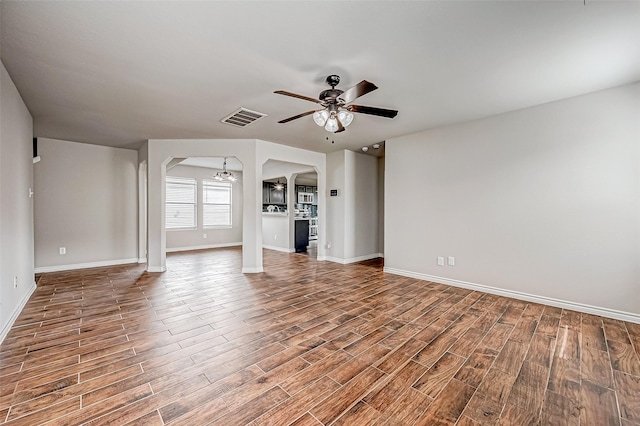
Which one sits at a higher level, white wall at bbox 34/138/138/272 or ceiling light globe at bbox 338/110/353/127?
ceiling light globe at bbox 338/110/353/127

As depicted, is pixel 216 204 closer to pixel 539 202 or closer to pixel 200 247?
pixel 200 247

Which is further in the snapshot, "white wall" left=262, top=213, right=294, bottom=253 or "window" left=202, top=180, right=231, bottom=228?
"window" left=202, top=180, right=231, bottom=228

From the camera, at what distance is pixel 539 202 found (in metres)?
3.50

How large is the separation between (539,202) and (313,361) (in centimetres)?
345

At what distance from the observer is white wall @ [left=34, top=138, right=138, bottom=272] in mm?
5191

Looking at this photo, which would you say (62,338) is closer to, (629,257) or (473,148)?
(473,148)

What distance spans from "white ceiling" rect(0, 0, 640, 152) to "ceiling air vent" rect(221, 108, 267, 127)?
0.62ft

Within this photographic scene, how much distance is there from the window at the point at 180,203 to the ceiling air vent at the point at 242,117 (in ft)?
14.4

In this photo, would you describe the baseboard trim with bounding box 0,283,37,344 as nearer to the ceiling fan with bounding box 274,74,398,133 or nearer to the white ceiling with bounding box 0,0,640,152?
the white ceiling with bounding box 0,0,640,152

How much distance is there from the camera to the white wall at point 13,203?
2619 mm

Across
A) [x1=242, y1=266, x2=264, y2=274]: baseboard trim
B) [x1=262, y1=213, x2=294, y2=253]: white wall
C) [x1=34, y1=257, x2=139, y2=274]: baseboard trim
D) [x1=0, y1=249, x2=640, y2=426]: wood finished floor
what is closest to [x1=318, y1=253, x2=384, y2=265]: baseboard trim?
[x1=262, y1=213, x2=294, y2=253]: white wall

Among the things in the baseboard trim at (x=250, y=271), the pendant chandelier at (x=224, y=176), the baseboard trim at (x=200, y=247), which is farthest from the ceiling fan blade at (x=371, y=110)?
the baseboard trim at (x=200, y=247)

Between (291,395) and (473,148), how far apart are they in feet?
13.2

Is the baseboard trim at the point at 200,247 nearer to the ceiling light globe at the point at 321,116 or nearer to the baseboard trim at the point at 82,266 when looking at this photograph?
the baseboard trim at the point at 82,266
